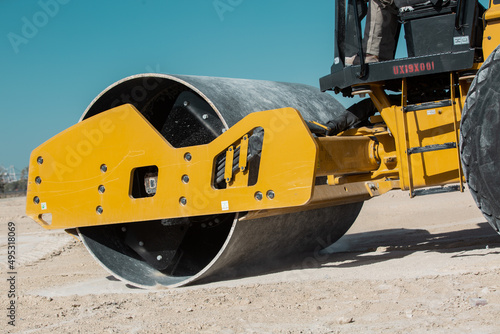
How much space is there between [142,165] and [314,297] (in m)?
1.68

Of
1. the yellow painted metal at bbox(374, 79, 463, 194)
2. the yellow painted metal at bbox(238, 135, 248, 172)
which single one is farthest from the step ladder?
the yellow painted metal at bbox(238, 135, 248, 172)

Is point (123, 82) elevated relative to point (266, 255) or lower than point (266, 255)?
elevated

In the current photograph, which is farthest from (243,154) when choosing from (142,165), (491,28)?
(491,28)

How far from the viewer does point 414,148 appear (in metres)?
4.66

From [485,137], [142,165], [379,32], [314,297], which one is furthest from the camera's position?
[142,165]

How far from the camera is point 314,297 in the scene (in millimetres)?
4031

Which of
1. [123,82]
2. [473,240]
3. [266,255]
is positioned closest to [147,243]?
[266,255]

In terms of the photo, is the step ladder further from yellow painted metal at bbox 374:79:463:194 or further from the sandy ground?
the sandy ground

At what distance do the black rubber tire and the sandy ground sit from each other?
0.52 m

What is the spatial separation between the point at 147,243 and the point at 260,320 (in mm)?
2161

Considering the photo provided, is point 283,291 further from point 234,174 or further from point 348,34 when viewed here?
point 348,34

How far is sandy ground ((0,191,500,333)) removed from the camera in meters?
3.37

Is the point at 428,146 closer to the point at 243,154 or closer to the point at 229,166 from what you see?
the point at 243,154

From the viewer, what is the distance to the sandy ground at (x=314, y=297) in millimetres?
3365
